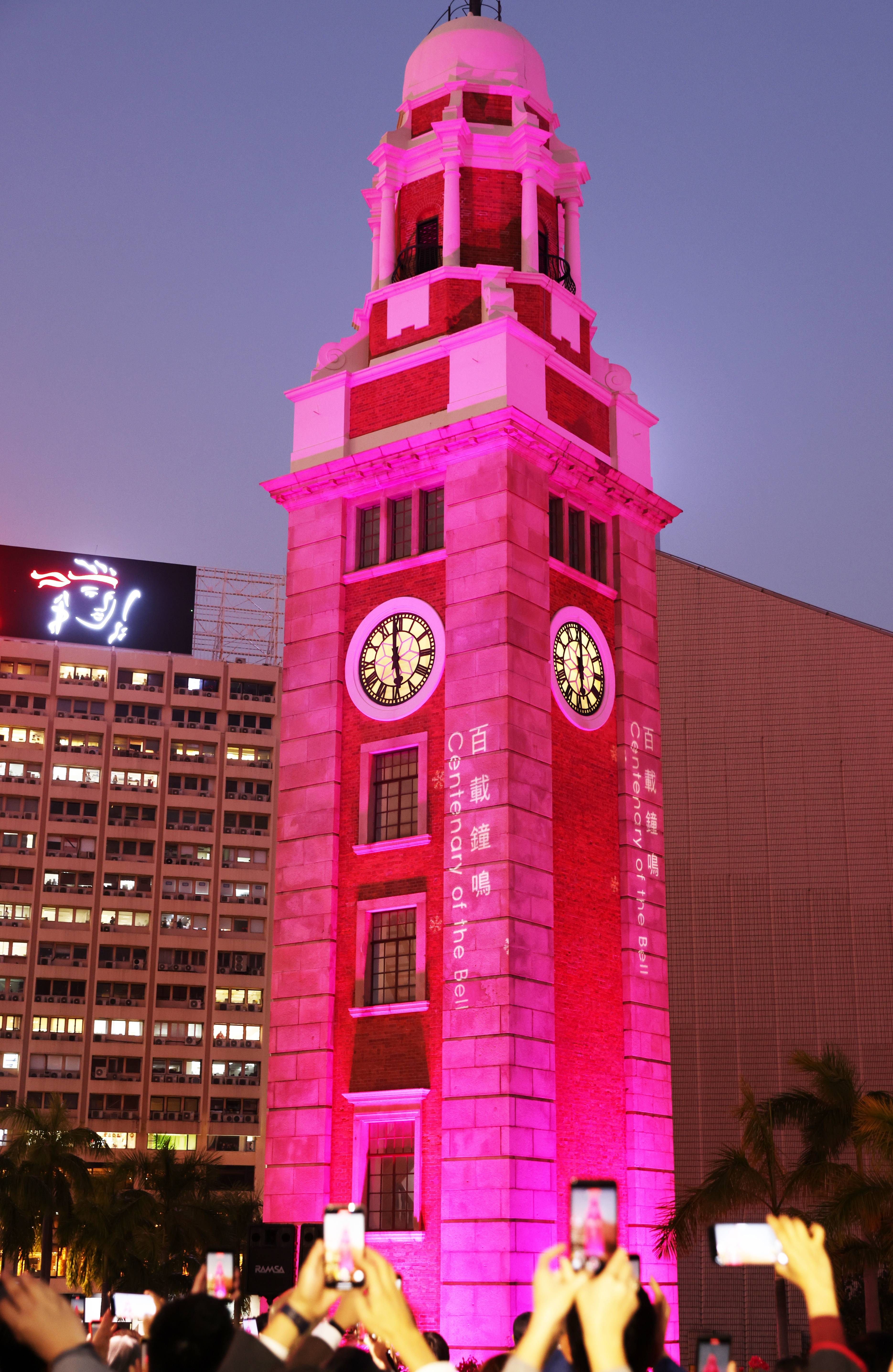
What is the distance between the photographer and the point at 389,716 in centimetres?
3534

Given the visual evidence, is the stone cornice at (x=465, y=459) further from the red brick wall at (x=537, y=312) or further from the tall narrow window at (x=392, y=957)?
the tall narrow window at (x=392, y=957)

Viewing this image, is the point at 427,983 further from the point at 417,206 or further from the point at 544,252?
the point at 417,206

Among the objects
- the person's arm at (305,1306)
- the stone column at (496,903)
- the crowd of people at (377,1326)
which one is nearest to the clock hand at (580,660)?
the stone column at (496,903)

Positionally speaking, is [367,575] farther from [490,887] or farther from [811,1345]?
Answer: [811,1345]

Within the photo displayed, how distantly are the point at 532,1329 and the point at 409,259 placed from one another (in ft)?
124

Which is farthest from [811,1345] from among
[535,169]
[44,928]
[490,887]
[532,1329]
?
[44,928]

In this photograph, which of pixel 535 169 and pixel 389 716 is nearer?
pixel 389 716

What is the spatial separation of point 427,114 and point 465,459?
11190 millimetres

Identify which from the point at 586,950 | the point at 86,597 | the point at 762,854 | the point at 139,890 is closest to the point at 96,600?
the point at 86,597

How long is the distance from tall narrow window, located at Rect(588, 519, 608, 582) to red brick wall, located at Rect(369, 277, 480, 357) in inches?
219

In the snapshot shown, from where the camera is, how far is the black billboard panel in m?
89.9

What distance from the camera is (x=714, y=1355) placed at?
7039 millimetres

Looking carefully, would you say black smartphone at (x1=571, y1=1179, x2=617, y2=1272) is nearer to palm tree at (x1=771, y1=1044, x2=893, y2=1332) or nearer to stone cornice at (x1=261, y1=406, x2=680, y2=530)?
palm tree at (x1=771, y1=1044, x2=893, y2=1332)

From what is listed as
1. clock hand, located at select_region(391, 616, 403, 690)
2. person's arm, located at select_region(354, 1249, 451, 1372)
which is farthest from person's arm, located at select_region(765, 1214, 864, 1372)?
clock hand, located at select_region(391, 616, 403, 690)
